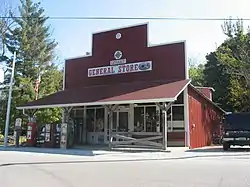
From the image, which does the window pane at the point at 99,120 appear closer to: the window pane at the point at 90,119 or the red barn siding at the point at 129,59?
the window pane at the point at 90,119

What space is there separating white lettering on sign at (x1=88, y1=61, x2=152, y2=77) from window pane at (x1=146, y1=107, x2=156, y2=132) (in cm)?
287

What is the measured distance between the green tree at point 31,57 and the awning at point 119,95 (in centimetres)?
1212

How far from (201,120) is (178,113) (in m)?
3.05

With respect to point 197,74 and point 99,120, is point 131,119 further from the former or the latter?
point 197,74

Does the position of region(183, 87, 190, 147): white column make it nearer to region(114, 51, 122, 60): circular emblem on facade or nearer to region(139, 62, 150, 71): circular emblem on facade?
region(139, 62, 150, 71): circular emblem on facade

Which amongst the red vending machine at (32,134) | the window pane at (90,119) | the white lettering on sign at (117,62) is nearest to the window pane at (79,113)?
the window pane at (90,119)

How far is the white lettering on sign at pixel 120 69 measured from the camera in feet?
78.7

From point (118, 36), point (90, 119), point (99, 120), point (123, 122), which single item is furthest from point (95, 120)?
point (118, 36)

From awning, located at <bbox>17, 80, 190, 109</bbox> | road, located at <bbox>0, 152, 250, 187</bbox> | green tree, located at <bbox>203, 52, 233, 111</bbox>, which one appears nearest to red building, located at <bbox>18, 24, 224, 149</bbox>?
awning, located at <bbox>17, 80, 190, 109</bbox>

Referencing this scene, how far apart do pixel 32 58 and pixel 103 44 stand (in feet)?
57.2

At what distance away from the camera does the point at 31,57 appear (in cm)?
4094

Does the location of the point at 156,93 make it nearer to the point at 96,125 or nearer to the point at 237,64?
the point at 96,125

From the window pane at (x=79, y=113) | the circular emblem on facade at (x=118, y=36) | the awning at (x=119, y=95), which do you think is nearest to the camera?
the awning at (x=119, y=95)

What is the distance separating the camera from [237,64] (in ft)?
101
